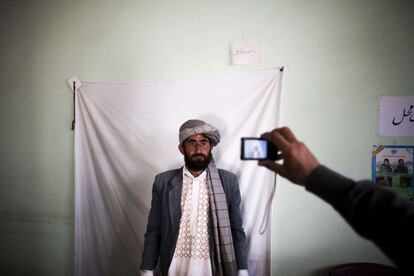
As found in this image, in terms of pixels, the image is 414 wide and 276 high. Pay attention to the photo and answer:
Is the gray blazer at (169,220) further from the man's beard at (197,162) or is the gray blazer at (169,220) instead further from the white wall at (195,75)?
the white wall at (195,75)

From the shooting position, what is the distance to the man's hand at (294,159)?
58 centimetres

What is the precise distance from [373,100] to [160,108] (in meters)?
1.23

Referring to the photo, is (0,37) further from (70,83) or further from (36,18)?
(70,83)

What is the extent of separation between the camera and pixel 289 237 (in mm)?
1535

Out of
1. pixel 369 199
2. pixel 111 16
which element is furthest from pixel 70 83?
pixel 369 199

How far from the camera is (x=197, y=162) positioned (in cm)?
137

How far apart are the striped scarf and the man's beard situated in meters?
0.10

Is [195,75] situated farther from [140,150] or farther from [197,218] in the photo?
[197,218]

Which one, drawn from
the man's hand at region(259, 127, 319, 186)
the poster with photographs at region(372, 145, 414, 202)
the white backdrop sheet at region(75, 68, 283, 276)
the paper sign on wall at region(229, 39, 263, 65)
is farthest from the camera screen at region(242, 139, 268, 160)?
the poster with photographs at region(372, 145, 414, 202)

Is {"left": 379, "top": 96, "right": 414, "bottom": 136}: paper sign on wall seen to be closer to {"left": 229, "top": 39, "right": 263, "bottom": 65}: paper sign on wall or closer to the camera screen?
{"left": 229, "top": 39, "right": 263, "bottom": 65}: paper sign on wall

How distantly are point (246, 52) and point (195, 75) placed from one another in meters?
0.33

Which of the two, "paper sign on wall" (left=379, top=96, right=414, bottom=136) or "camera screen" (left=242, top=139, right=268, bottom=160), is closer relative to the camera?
"camera screen" (left=242, top=139, right=268, bottom=160)

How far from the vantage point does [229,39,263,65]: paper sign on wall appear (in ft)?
5.01

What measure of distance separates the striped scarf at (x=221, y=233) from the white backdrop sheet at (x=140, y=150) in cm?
22
